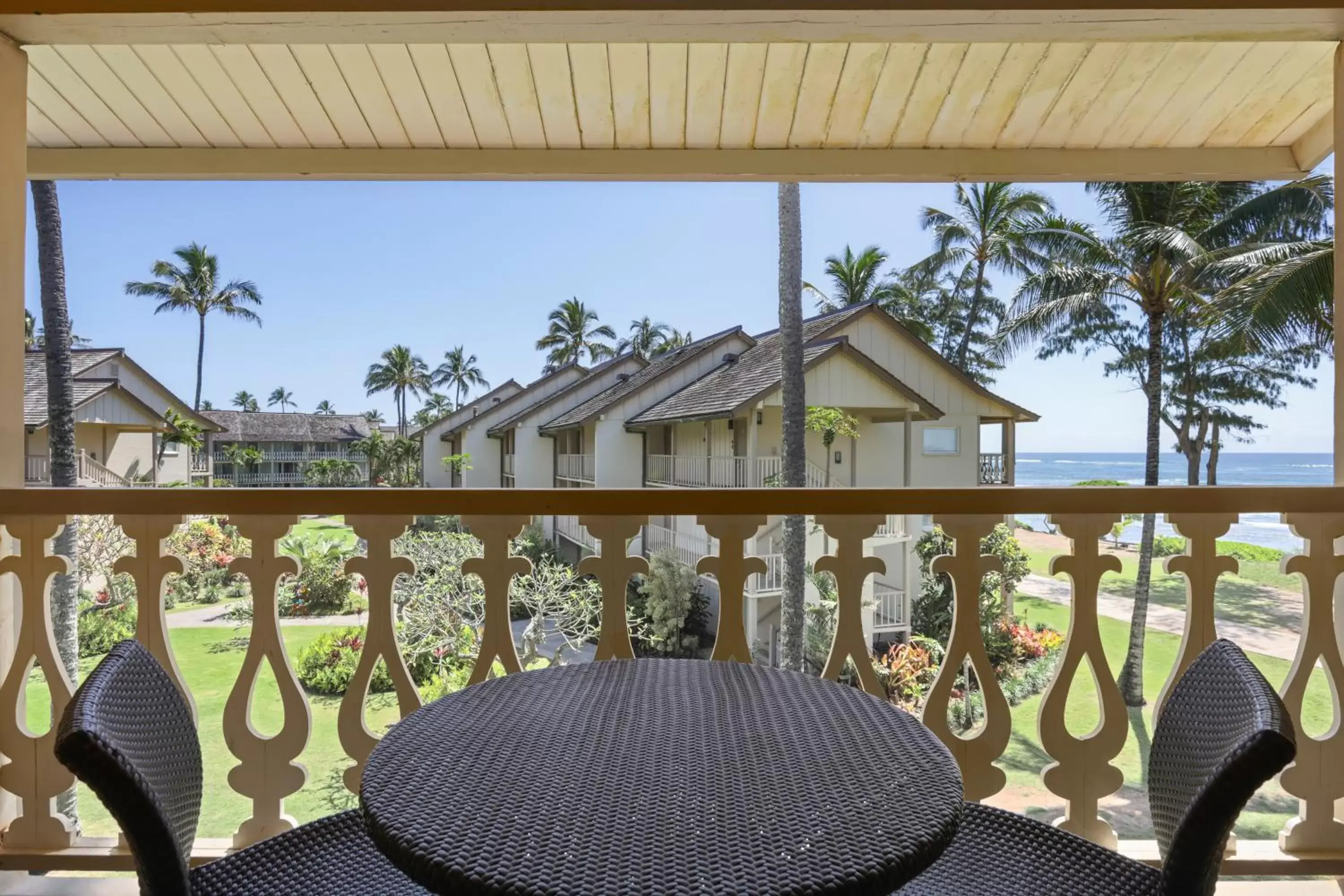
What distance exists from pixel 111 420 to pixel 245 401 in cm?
2640

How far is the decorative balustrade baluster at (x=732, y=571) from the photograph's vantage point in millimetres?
1545

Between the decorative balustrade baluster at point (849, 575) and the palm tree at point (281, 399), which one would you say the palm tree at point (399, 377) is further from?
the decorative balustrade baluster at point (849, 575)

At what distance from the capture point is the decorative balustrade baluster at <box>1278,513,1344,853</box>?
1.50m

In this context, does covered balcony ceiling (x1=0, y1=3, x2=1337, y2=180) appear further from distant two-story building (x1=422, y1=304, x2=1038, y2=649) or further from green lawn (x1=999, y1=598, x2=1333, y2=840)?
distant two-story building (x1=422, y1=304, x2=1038, y2=649)

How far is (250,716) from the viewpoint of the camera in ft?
4.95

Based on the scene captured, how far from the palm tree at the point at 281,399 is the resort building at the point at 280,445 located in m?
8.22

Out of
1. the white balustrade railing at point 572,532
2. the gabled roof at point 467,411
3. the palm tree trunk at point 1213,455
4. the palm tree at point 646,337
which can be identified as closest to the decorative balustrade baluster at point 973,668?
the white balustrade railing at point 572,532

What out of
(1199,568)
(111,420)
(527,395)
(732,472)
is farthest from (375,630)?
(527,395)

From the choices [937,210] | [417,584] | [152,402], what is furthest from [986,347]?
[152,402]

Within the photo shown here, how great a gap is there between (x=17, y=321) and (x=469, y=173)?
1.23 m

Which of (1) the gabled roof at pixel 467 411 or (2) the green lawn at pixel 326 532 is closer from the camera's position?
(2) the green lawn at pixel 326 532

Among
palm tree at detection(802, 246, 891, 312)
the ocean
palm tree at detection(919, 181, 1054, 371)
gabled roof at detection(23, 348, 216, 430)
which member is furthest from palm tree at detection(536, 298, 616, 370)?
the ocean

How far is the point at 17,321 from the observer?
1590 mm

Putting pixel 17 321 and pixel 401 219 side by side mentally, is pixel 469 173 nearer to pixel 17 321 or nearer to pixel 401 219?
pixel 17 321
